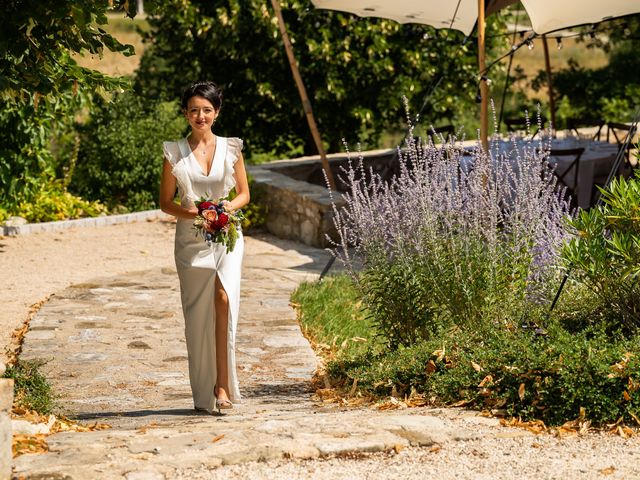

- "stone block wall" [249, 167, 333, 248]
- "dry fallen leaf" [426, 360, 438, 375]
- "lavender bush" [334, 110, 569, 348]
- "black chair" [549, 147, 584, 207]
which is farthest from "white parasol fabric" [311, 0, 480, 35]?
"dry fallen leaf" [426, 360, 438, 375]

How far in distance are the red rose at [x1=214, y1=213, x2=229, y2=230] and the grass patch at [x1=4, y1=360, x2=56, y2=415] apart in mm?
1144

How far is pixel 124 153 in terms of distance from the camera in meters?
11.5

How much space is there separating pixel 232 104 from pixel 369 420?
32.6 ft

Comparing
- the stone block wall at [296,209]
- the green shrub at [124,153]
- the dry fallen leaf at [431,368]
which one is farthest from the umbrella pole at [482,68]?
the green shrub at [124,153]

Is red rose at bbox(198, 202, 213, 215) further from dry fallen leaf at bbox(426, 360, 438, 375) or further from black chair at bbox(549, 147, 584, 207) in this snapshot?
black chair at bbox(549, 147, 584, 207)

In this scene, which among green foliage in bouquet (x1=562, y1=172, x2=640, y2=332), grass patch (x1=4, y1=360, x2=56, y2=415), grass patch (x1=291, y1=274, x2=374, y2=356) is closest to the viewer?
grass patch (x1=4, y1=360, x2=56, y2=415)

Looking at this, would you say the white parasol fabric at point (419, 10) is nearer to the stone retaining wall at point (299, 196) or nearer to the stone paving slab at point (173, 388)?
the stone retaining wall at point (299, 196)

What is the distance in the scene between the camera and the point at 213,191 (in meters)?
5.42

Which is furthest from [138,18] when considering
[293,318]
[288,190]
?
[293,318]

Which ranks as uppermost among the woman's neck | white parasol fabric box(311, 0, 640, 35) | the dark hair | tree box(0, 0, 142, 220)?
white parasol fabric box(311, 0, 640, 35)

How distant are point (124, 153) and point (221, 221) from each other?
6610 mm

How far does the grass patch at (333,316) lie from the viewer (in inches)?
275

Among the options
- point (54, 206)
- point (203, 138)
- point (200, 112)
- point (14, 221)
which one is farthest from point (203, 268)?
point (54, 206)

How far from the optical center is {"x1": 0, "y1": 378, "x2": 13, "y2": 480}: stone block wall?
365 centimetres
